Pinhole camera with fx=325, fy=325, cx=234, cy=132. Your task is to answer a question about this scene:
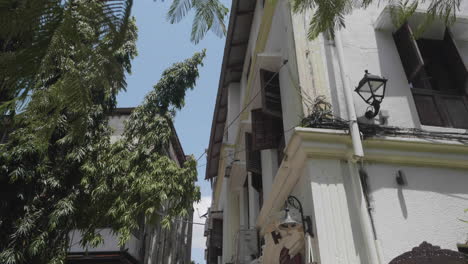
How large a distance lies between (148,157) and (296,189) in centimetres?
570

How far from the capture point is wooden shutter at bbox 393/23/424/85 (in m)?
5.81

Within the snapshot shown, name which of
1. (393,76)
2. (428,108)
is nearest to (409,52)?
(393,76)

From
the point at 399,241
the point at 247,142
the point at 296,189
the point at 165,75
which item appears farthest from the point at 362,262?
the point at 165,75

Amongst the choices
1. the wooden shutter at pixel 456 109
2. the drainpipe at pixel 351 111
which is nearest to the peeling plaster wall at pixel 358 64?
the drainpipe at pixel 351 111

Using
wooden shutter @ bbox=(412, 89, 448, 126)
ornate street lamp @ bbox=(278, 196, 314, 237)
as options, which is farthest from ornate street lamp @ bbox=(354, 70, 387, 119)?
ornate street lamp @ bbox=(278, 196, 314, 237)

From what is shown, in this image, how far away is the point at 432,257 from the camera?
294 cm

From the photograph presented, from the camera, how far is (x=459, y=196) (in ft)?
16.6

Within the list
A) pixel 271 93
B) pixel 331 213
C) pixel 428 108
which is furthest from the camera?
pixel 271 93

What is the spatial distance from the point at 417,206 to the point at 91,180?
7.55 m

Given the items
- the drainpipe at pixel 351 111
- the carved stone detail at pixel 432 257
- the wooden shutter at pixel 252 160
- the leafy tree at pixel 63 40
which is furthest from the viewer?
the wooden shutter at pixel 252 160

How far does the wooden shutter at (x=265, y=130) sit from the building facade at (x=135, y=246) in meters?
4.73

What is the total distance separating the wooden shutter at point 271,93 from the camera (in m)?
7.11

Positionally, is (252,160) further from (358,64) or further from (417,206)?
(417,206)

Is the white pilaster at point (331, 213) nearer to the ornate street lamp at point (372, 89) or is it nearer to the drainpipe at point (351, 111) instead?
the drainpipe at point (351, 111)
